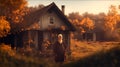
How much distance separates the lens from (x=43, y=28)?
112 ft

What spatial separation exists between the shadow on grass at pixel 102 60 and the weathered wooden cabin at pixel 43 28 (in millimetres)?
17440

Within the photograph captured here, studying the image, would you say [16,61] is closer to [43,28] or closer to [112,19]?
[43,28]

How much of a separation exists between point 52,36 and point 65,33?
2.02 metres

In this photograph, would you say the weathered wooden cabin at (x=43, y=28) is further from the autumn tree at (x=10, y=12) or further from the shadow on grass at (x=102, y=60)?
the shadow on grass at (x=102, y=60)

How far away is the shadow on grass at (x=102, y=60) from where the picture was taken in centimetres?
1367

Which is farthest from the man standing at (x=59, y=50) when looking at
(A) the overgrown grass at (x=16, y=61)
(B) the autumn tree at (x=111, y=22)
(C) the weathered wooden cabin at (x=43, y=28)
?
(B) the autumn tree at (x=111, y=22)

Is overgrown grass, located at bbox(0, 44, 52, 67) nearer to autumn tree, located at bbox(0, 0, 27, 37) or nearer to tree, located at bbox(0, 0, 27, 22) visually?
autumn tree, located at bbox(0, 0, 27, 37)

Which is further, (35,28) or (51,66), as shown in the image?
(35,28)

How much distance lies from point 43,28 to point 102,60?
67.2 feet

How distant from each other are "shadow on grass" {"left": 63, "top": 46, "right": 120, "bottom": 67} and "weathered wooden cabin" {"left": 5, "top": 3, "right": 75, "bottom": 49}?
17440mm

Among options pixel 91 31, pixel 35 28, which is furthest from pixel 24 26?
pixel 91 31

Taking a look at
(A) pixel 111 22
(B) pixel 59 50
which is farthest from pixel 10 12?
(A) pixel 111 22

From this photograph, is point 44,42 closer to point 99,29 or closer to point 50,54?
point 50,54

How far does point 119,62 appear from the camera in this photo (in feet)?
44.7
